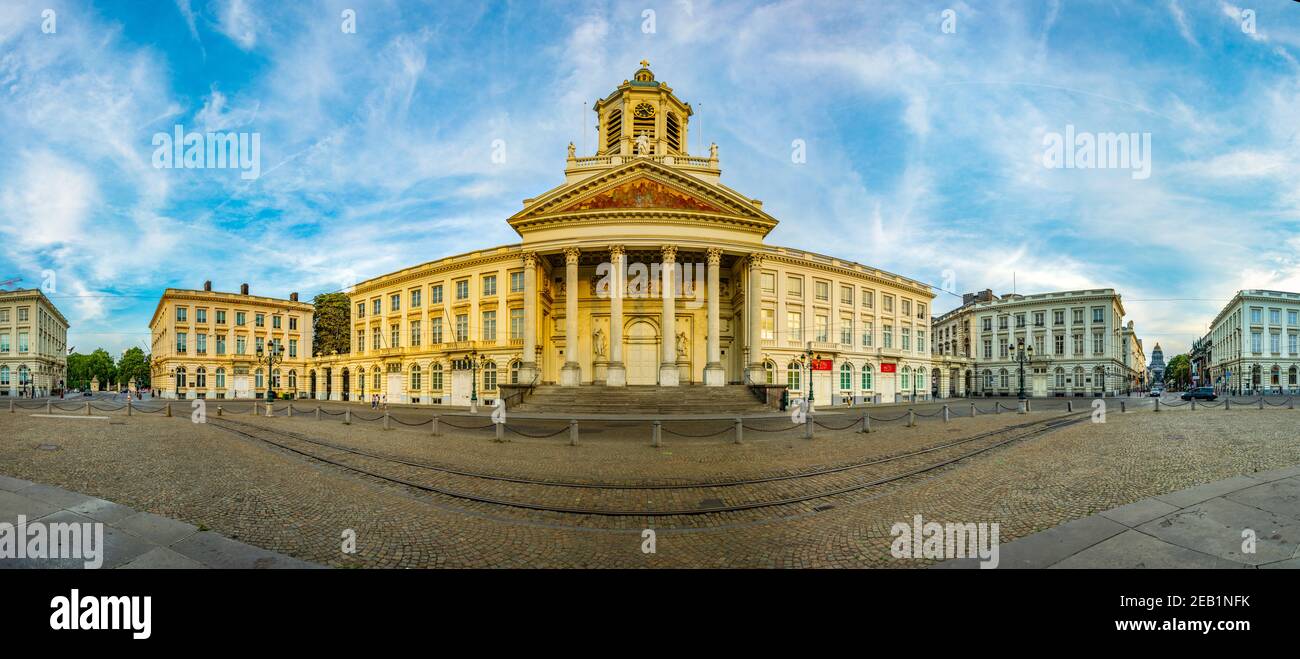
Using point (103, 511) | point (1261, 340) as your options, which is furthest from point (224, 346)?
point (1261, 340)

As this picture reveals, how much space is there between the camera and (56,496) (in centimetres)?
570

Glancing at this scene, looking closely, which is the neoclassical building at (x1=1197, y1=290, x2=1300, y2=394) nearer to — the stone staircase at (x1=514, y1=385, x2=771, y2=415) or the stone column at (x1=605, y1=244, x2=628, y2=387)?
the stone staircase at (x1=514, y1=385, x2=771, y2=415)

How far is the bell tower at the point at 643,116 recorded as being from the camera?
3738cm

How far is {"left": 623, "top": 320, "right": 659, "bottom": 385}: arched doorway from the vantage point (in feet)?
110

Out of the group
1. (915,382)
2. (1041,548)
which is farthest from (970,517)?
(915,382)

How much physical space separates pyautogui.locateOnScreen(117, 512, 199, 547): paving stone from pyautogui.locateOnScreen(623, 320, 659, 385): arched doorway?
94.7 ft

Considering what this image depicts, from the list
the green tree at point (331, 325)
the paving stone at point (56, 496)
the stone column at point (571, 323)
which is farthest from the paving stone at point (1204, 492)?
the green tree at point (331, 325)

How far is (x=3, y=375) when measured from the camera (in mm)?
47219

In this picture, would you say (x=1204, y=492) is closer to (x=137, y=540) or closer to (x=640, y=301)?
(x=137, y=540)

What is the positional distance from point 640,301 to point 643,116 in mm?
15941

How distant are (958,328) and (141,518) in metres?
73.8

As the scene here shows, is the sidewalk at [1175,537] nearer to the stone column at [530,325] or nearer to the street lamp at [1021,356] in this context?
the street lamp at [1021,356]

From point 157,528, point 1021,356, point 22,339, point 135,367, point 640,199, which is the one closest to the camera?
point 157,528
